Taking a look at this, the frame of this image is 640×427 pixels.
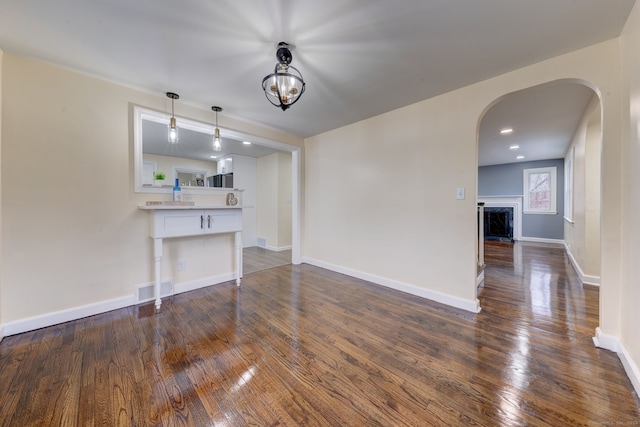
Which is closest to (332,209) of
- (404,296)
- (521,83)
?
(404,296)

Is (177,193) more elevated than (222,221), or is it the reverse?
(177,193)

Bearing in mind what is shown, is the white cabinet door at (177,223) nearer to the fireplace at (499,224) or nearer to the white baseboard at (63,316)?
the white baseboard at (63,316)

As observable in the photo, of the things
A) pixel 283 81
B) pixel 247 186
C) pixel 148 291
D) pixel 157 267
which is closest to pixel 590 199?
pixel 283 81

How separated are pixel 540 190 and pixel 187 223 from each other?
8682 mm

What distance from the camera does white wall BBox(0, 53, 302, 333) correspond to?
6.48 ft

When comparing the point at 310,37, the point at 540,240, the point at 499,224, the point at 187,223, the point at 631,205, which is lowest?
the point at 540,240

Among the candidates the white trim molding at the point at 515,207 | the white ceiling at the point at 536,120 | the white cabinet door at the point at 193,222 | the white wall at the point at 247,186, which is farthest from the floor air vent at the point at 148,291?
the white trim molding at the point at 515,207

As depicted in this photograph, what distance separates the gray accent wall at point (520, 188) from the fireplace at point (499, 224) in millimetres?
371

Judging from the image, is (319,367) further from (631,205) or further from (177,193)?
(177,193)

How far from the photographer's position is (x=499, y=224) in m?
7.04

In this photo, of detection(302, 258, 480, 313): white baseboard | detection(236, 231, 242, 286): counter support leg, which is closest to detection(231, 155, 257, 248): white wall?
detection(236, 231, 242, 286): counter support leg

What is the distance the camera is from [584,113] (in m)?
3.30

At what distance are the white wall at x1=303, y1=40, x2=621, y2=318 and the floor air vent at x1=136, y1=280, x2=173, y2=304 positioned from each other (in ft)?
7.46

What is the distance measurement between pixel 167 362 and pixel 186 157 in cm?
444
